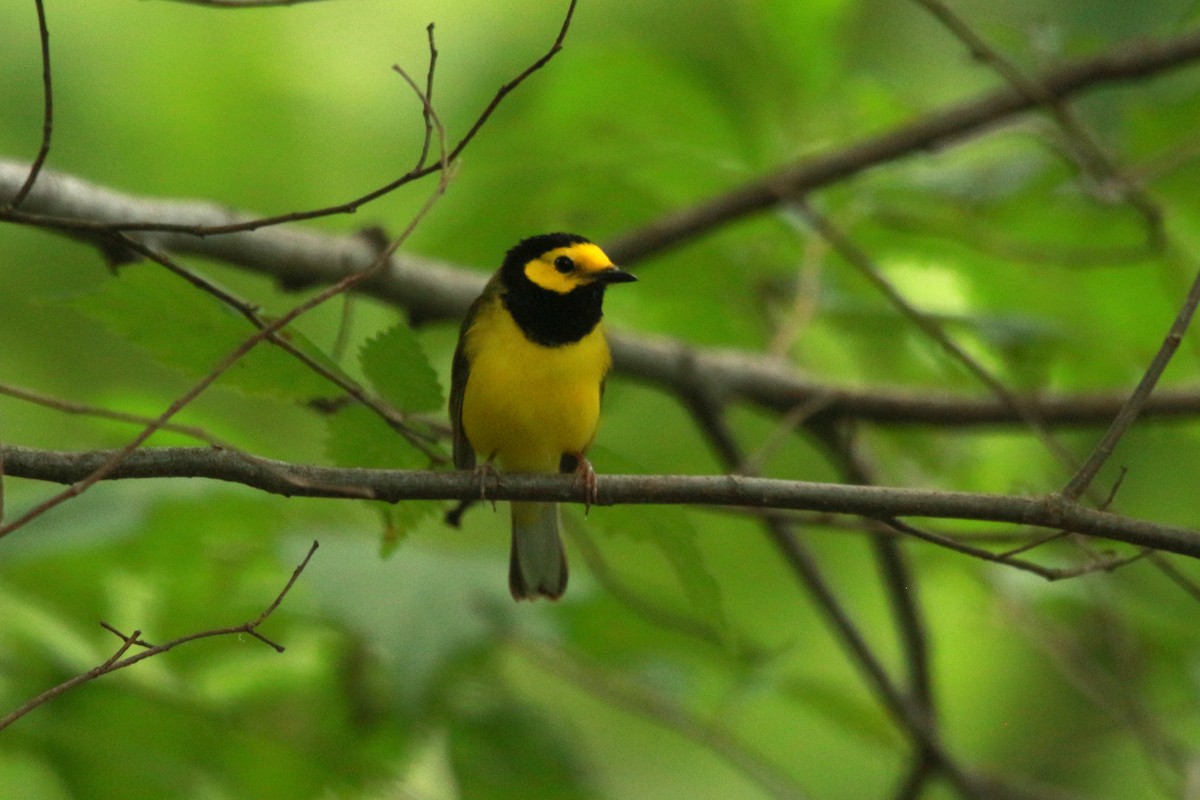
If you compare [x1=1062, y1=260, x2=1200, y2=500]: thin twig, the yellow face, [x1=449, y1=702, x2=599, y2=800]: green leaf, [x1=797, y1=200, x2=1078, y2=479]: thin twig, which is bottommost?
[x1=449, y1=702, x2=599, y2=800]: green leaf

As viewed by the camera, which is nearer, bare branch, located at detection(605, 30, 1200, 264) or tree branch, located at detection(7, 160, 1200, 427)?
tree branch, located at detection(7, 160, 1200, 427)

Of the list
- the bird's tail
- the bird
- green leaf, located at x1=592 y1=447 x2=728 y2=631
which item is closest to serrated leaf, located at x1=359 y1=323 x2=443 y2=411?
green leaf, located at x1=592 y1=447 x2=728 y2=631

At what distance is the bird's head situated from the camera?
4629mm

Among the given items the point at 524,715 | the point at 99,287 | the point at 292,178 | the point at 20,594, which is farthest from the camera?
the point at 292,178

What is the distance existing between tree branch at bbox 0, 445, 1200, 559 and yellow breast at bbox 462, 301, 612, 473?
1.52 metres

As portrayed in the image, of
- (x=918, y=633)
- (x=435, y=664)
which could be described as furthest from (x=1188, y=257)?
(x=435, y=664)

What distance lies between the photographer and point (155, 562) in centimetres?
397

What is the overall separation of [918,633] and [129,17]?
597cm

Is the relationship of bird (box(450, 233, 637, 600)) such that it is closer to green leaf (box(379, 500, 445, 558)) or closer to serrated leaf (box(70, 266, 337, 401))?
green leaf (box(379, 500, 445, 558))

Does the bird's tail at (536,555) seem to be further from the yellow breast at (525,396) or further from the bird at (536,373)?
the yellow breast at (525,396)

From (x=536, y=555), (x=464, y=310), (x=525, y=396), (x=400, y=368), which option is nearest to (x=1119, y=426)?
(x=400, y=368)

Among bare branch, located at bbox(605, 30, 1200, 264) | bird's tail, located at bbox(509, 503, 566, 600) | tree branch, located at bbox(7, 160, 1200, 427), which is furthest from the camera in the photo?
bare branch, located at bbox(605, 30, 1200, 264)

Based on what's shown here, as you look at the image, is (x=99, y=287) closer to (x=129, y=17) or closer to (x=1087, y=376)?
(x=1087, y=376)

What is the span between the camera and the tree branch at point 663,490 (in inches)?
99.1
